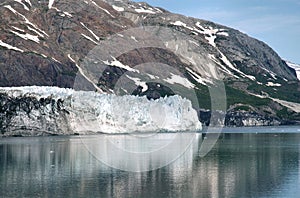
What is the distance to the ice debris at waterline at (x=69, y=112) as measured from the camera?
3305 inches

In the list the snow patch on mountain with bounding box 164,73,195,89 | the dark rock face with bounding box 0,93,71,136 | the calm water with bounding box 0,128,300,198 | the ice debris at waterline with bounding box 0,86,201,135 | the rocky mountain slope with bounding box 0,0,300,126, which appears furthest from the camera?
the snow patch on mountain with bounding box 164,73,195,89

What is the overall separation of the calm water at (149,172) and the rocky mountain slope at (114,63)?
227 feet

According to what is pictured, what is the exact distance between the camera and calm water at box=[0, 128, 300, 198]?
3600 cm

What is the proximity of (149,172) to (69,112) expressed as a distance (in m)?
42.1

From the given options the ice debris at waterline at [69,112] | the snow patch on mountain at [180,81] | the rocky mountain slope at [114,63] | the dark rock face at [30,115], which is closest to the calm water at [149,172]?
the dark rock face at [30,115]

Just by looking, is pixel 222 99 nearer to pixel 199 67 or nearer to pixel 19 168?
pixel 199 67

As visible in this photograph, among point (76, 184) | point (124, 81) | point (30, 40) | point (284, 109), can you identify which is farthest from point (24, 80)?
point (76, 184)

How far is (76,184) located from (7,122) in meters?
48.2

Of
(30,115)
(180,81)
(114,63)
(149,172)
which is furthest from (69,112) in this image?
(180,81)

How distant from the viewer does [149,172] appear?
45.7 m

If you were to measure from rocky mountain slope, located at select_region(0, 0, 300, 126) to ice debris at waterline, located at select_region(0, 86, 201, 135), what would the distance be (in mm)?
40984

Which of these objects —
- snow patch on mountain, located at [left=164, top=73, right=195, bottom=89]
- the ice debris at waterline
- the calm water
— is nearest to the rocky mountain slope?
snow patch on mountain, located at [left=164, top=73, right=195, bottom=89]

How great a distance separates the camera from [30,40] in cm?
14875

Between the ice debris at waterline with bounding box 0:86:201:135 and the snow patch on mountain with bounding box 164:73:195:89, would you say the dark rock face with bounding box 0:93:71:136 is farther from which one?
the snow patch on mountain with bounding box 164:73:195:89
